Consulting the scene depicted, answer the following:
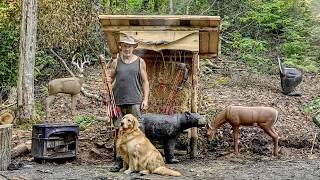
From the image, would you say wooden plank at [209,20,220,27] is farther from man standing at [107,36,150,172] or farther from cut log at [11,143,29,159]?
cut log at [11,143,29,159]

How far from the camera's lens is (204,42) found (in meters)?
9.12

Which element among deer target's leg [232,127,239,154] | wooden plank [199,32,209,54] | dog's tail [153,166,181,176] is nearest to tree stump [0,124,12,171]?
dog's tail [153,166,181,176]

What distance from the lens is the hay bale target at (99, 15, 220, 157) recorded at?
8781 millimetres

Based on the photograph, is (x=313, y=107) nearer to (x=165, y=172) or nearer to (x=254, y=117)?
(x=254, y=117)

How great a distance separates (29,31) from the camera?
10.8m

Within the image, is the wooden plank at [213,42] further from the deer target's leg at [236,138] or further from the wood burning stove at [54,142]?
the wood burning stove at [54,142]

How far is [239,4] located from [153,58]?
435 inches

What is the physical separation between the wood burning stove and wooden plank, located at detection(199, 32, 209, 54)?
259cm

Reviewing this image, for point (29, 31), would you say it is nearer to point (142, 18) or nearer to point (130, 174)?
point (142, 18)

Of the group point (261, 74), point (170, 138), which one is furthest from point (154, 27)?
point (261, 74)

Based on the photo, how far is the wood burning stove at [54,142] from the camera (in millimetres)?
8391

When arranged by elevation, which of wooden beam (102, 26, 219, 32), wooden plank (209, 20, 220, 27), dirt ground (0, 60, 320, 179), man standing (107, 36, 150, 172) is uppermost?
wooden plank (209, 20, 220, 27)

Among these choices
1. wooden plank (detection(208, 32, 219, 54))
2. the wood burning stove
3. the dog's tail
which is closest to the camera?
the dog's tail

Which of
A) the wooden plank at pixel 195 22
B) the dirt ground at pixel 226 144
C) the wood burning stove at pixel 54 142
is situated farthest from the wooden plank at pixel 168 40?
the dirt ground at pixel 226 144
